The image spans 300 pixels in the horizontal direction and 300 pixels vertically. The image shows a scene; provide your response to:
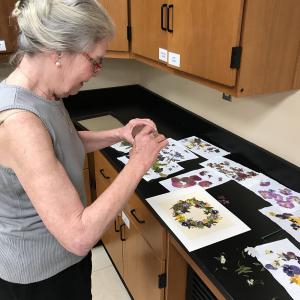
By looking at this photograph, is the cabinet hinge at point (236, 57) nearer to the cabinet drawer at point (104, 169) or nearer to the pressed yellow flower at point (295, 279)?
the pressed yellow flower at point (295, 279)

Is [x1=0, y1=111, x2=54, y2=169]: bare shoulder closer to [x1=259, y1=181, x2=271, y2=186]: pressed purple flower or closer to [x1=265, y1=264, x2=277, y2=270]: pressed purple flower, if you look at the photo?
[x1=265, y1=264, x2=277, y2=270]: pressed purple flower

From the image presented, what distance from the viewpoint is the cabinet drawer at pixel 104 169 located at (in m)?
1.73

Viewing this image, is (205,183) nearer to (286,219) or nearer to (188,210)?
(188,210)

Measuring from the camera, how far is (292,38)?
119 centimetres

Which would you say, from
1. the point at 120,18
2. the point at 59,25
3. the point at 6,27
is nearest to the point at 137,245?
the point at 59,25

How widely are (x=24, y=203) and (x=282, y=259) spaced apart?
2.62ft

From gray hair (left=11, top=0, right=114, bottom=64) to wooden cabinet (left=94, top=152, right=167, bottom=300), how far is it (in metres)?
0.77

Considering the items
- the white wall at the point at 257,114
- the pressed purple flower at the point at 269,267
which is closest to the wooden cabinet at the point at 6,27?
the white wall at the point at 257,114

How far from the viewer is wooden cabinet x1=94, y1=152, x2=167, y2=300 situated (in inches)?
54.0

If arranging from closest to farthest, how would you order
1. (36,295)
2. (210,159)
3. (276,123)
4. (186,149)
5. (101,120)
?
1. (36,295)
2. (276,123)
3. (210,159)
4. (186,149)
5. (101,120)

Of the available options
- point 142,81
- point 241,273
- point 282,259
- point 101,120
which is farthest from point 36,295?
point 142,81

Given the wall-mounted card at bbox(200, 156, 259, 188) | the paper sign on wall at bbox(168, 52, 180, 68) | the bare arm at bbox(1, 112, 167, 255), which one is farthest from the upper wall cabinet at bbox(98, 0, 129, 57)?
the bare arm at bbox(1, 112, 167, 255)

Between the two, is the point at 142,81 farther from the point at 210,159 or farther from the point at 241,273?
the point at 241,273

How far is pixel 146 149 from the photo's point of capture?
961 mm
